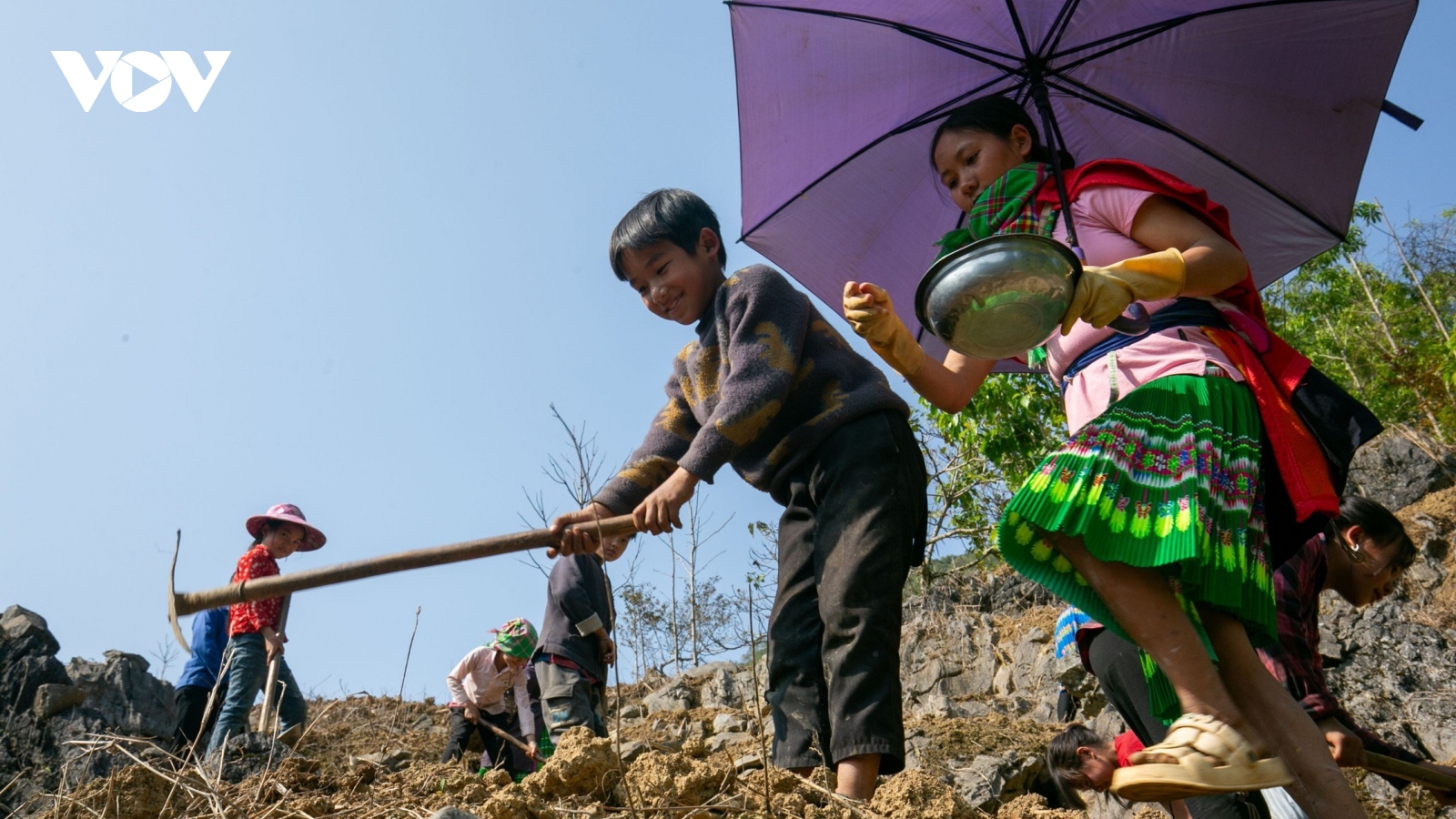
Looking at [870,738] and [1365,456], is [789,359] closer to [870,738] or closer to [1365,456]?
[870,738]

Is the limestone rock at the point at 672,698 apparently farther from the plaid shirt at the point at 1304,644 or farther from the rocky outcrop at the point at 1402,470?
the rocky outcrop at the point at 1402,470

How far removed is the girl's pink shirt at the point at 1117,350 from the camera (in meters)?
1.93

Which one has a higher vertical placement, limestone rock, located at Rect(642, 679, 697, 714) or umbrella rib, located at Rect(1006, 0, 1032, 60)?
umbrella rib, located at Rect(1006, 0, 1032, 60)

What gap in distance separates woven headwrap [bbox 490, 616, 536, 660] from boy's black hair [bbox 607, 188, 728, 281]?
4121 mm

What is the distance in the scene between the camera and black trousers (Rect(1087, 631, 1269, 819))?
2287 millimetres

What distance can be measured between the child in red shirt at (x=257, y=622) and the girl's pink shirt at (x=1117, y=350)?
14.0ft

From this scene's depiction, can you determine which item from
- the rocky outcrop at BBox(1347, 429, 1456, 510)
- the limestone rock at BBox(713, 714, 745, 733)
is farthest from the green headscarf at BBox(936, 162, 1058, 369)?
the rocky outcrop at BBox(1347, 429, 1456, 510)

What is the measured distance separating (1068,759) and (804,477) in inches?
62.5

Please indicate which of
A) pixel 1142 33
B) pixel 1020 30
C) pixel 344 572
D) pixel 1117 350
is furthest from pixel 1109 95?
pixel 344 572

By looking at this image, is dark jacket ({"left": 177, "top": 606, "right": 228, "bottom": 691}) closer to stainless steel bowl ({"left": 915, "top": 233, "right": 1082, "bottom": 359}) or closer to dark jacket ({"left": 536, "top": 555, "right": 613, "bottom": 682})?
dark jacket ({"left": 536, "top": 555, "right": 613, "bottom": 682})

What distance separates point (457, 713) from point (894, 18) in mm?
5402

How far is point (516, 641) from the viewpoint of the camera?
6852 mm

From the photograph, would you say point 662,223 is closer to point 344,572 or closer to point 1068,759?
point 344,572

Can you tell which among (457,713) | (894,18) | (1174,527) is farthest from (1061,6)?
(457,713)
